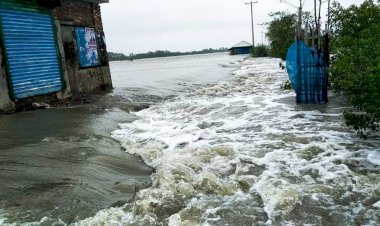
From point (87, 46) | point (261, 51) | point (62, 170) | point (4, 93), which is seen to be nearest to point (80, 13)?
point (87, 46)

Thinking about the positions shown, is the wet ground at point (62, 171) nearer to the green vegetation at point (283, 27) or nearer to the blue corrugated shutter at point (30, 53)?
the blue corrugated shutter at point (30, 53)

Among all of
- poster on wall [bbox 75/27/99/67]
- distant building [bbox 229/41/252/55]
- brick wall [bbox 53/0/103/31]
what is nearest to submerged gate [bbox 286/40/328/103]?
poster on wall [bbox 75/27/99/67]

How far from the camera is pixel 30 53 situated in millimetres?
10438

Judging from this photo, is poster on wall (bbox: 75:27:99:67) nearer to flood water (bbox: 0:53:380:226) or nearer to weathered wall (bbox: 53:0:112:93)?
weathered wall (bbox: 53:0:112:93)

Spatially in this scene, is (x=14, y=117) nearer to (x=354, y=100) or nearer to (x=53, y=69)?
(x=53, y=69)

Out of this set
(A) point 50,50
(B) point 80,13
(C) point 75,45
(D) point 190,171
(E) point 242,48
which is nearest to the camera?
(D) point 190,171

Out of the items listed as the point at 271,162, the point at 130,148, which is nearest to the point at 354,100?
the point at 271,162

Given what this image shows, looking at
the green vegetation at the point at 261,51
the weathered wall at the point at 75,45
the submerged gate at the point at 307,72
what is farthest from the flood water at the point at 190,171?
the green vegetation at the point at 261,51

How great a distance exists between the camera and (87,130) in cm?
741

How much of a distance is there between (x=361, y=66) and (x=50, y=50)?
340 inches

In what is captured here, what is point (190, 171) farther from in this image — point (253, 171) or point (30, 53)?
point (30, 53)

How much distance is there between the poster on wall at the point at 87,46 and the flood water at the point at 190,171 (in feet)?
17.0

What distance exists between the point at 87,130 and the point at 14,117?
247 centimetres

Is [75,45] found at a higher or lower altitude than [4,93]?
higher
